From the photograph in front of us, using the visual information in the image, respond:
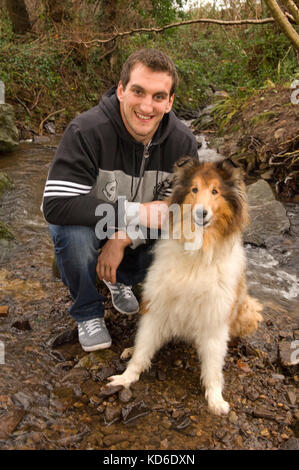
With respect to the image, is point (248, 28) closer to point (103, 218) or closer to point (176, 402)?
point (103, 218)

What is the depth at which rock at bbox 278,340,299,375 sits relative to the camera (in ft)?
9.72

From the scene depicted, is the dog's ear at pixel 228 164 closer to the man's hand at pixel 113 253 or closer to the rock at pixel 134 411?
the man's hand at pixel 113 253

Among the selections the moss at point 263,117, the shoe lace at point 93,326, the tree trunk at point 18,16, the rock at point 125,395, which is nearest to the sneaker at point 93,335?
the shoe lace at point 93,326

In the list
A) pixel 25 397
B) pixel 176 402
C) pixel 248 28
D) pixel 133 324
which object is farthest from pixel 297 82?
pixel 25 397

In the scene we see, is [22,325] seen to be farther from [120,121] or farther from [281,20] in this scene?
[281,20]

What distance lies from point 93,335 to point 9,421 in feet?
2.92

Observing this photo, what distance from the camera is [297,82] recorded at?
8.25m

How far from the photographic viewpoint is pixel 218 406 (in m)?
2.56

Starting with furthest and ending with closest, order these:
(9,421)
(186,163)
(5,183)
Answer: (5,183) < (186,163) < (9,421)

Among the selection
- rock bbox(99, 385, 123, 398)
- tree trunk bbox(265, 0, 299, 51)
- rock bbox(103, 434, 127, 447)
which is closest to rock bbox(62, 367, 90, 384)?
rock bbox(99, 385, 123, 398)

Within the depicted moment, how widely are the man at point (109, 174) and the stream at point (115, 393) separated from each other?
0.99 ft

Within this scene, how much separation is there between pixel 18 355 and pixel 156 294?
113cm

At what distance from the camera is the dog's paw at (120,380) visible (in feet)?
8.68

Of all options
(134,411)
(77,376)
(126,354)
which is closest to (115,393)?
(134,411)
